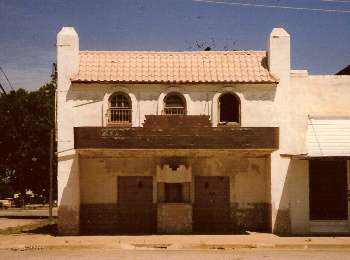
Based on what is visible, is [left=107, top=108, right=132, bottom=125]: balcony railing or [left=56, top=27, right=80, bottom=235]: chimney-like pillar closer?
[left=56, top=27, right=80, bottom=235]: chimney-like pillar

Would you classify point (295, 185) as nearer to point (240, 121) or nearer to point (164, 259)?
point (240, 121)

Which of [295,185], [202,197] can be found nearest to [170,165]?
[202,197]

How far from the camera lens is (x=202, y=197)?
2175 cm

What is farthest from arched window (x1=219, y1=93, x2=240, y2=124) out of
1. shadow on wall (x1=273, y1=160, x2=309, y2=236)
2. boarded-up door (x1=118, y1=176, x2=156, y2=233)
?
boarded-up door (x1=118, y1=176, x2=156, y2=233)

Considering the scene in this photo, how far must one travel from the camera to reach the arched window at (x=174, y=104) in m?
21.2

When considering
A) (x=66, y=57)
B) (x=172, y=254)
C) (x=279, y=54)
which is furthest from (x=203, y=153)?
(x=66, y=57)

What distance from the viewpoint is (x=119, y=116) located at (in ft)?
69.8

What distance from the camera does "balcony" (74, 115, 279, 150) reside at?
63.3 feet

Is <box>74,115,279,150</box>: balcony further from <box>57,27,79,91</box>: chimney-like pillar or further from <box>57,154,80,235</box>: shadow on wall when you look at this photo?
<box>57,27,79,91</box>: chimney-like pillar

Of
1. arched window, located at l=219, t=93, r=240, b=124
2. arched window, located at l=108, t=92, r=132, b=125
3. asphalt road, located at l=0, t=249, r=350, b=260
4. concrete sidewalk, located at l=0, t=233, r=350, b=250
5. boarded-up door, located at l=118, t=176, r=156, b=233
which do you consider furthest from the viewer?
boarded-up door, located at l=118, t=176, r=156, b=233

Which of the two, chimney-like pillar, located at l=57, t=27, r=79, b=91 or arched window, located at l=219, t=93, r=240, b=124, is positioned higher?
chimney-like pillar, located at l=57, t=27, r=79, b=91

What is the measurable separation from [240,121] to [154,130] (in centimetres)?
388

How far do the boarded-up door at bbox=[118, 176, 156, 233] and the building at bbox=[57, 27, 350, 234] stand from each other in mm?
42

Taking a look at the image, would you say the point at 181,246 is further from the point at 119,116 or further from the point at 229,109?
the point at 229,109
